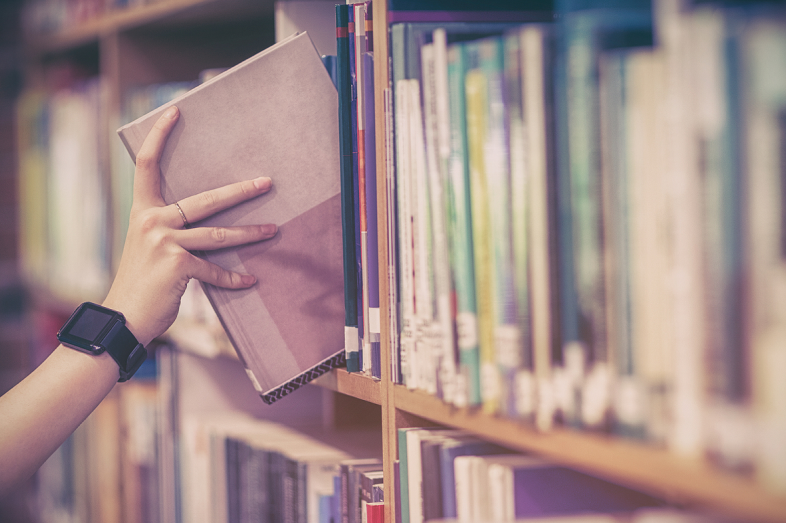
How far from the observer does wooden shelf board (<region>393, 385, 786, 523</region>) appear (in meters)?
0.39

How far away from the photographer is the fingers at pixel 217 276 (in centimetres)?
88

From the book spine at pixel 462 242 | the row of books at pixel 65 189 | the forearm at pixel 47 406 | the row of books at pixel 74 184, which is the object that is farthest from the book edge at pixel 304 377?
the row of books at pixel 65 189

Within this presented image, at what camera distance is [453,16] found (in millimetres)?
794

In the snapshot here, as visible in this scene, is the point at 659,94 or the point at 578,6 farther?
the point at 578,6

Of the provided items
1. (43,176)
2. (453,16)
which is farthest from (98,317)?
(43,176)

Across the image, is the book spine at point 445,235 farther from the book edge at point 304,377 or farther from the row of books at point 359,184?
the book edge at point 304,377

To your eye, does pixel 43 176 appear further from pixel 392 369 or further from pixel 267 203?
pixel 392 369

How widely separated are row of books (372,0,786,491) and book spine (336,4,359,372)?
0.53 feet

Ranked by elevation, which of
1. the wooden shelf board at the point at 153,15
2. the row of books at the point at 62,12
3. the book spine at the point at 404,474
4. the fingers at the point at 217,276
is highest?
the row of books at the point at 62,12

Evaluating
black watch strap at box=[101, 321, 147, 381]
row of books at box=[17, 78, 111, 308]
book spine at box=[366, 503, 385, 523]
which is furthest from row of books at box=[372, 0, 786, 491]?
row of books at box=[17, 78, 111, 308]

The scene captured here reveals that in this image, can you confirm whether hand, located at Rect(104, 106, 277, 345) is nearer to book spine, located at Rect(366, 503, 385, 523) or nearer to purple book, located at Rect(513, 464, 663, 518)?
book spine, located at Rect(366, 503, 385, 523)

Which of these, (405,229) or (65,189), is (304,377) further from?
(65,189)

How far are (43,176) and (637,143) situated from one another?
2.13m

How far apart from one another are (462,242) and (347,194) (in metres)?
0.28
